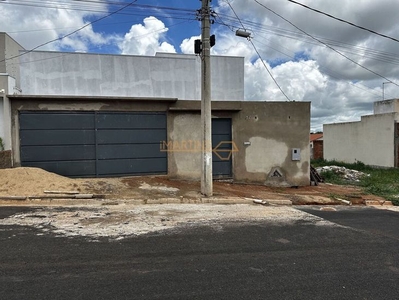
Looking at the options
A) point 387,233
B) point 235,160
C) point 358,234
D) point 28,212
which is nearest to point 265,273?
point 358,234

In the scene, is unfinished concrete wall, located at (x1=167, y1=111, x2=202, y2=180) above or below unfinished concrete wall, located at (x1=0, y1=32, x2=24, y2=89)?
below

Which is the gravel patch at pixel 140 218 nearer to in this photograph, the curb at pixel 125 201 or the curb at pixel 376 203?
the curb at pixel 125 201

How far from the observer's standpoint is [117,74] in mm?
22484

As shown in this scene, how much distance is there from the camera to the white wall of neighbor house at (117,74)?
854 inches

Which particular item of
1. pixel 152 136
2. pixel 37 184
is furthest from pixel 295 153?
pixel 37 184

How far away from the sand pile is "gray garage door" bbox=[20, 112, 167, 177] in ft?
4.24

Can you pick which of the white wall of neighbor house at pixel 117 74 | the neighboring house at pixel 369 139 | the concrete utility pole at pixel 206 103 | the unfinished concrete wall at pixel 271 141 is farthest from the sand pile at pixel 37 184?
the neighboring house at pixel 369 139

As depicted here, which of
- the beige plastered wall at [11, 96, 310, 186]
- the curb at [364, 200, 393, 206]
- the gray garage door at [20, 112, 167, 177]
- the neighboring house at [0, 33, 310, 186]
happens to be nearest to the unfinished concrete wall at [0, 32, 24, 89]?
the neighboring house at [0, 33, 310, 186]

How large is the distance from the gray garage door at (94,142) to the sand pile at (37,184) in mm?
1293

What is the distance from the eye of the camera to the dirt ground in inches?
376

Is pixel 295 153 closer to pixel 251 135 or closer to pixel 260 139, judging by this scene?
pixel 260 139

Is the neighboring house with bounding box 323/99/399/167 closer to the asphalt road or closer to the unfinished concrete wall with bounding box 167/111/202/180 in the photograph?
the unfinished concrete wall with bounding box 167/111/202/180

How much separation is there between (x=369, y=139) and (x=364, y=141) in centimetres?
71

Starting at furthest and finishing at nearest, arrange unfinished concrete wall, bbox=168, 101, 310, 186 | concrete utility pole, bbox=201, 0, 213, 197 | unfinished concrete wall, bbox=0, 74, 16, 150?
unfinished concrete wall, bbox=168, 101, 310, 186 < unfinished concrete wall, bbox=0, 74, 16, 150 < concrete utility pole, bbox=201, 0, 213, 197
